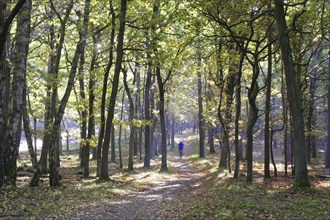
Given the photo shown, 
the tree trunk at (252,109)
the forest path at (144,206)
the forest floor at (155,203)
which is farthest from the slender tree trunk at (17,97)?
the tree trunk at (252,109)

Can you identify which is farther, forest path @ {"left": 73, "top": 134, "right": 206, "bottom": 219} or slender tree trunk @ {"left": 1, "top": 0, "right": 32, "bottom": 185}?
slender tree trunk @ {"left": 1, "top": 0, "right": 32, "bottom": 185}

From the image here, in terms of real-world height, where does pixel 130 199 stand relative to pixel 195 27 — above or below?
below

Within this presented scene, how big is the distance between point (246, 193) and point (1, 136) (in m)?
9.37

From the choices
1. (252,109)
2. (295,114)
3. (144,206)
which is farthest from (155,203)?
(252,109)

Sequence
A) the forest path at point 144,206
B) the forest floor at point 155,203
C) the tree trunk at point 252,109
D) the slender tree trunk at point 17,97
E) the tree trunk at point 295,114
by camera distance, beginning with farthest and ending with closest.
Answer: the tree trunk at point 252,109 < the slender tree trunk at point 17,97 < the tree trunk at point 295,114 < the forest path at point 144,206 < the forest floor at point 155,203

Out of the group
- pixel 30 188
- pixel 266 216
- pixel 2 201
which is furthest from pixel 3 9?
pixel 266 216

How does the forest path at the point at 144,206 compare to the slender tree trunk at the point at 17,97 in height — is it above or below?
below

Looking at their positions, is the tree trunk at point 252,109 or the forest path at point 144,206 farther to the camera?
the tree trunk at point 252,109

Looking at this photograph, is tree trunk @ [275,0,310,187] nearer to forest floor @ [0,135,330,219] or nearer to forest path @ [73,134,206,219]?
forest floor @ [0,135,330,219]

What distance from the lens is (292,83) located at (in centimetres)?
1255

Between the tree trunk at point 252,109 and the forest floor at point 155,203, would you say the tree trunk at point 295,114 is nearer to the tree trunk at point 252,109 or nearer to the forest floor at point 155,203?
the forest floor at point 155,203

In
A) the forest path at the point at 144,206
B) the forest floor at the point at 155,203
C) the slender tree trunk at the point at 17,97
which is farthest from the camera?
the slender tree trunk at the point at 17,97

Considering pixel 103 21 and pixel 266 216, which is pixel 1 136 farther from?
pixel 103 21

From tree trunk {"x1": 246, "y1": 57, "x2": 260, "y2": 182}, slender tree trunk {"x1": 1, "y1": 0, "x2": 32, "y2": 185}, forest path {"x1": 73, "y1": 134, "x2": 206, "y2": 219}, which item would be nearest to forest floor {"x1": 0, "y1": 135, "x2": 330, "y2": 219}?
forest path {"x1": 73, "y1": 134, "x2": 206, "y2": 219}
